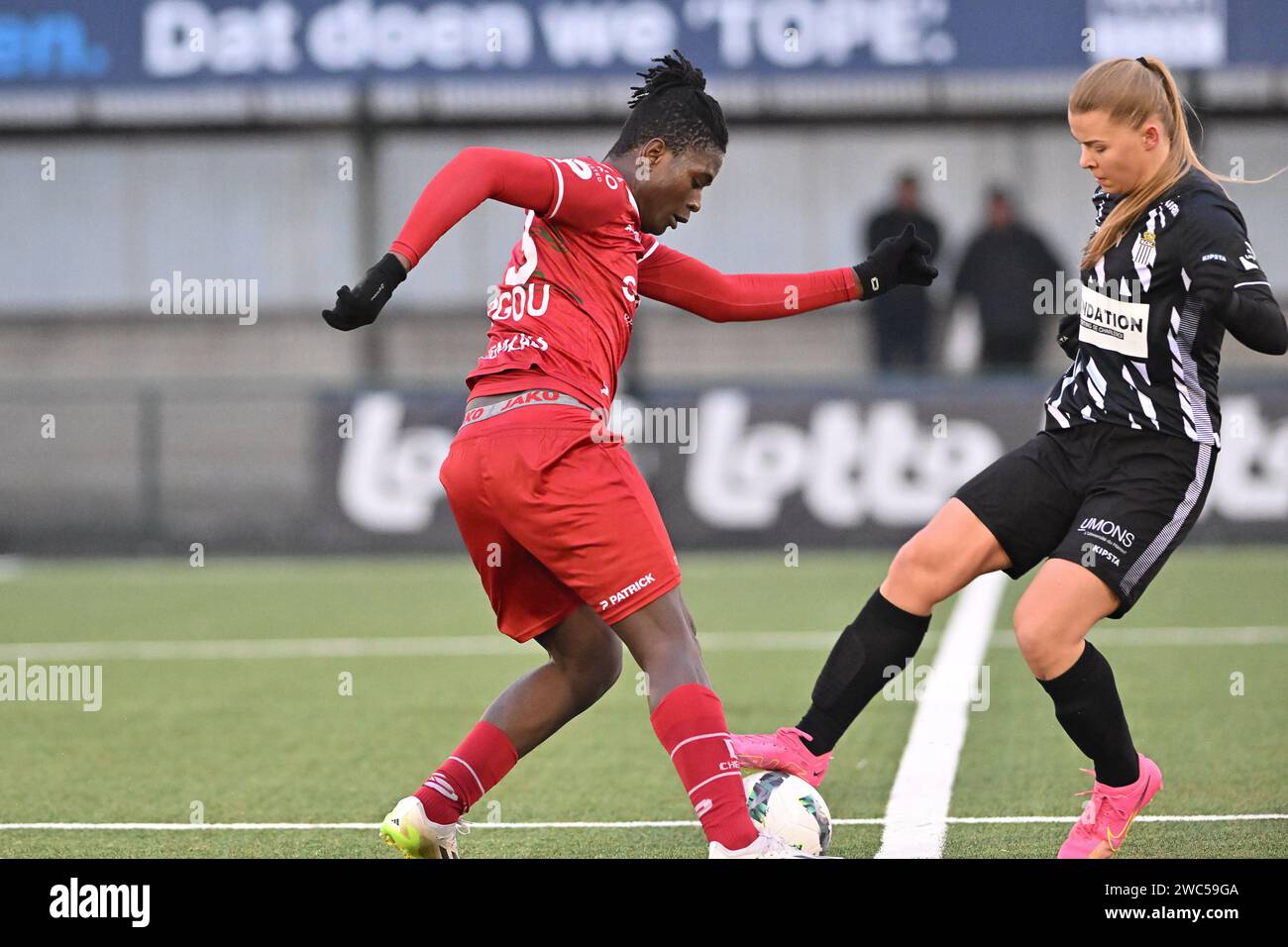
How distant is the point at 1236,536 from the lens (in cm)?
1360

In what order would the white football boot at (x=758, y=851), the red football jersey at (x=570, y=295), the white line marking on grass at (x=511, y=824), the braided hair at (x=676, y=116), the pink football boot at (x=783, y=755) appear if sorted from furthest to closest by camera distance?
the white line marking on grass at (x=511, y=824) < the pink football boot at (x=783, y=755) < the braided hair at (x=676, y=116) < the red football jersey at (x=570, y=295) < the white football boot at (x=758, y=851)

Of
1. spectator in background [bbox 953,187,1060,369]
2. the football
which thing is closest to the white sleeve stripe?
the football

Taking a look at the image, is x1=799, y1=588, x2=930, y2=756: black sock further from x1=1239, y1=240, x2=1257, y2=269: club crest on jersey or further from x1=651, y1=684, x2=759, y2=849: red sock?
x1=1239, y1=240, x2=1257, y2=269: club crest on jersey

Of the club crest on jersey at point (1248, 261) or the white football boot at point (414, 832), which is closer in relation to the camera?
the club crest on jersey at point (1248, 261)

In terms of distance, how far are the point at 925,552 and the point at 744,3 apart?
13318 millimetres

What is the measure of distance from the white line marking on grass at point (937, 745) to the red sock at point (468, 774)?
1.01 m

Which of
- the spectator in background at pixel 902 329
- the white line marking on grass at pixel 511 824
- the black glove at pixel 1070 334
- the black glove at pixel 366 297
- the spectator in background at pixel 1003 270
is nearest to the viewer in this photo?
the black glove at pixel 366 297

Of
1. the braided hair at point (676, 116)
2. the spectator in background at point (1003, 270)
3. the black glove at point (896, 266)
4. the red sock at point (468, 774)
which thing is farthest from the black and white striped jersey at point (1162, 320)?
the spectator in background at point (1003, 270)

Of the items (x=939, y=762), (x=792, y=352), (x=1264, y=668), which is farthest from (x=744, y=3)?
(x=939, y=762)

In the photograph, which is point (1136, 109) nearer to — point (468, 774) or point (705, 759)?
point (705, 759)

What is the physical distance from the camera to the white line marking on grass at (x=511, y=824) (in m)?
5.15

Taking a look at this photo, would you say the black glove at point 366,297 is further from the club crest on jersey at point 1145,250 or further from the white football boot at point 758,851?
the club crest on jersey at point 1145,250

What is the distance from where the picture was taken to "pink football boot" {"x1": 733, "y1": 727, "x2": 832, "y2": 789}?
4781 mm

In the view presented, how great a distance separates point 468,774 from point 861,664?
42.5 inches
